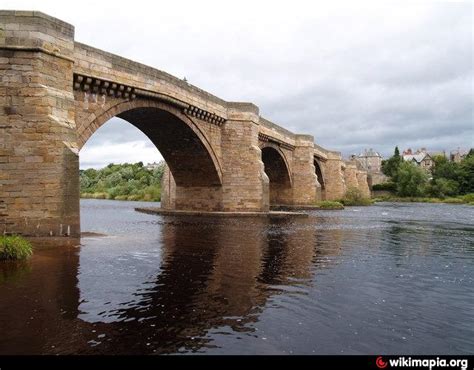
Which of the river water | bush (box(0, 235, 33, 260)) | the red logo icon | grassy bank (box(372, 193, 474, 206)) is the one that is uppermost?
grassy bank (box(372, 193, 474, 206))

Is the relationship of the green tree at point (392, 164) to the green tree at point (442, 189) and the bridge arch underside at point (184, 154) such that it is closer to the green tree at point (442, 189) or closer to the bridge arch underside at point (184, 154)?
the green tree at point (442, 189)

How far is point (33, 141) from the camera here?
14703 millimetres

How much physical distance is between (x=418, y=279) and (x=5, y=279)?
966 cm

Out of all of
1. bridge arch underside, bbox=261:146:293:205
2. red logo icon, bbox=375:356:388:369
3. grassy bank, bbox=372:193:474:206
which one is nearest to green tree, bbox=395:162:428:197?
grassy bank, bbox=372:193:474:206

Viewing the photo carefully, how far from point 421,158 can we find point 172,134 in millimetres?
130892

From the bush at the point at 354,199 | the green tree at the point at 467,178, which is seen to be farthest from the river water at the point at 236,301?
the green tree at the point at 467,178

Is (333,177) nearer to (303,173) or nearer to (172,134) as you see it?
(303,173)

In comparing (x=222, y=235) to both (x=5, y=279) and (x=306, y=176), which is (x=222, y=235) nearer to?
(x=5, y=279)

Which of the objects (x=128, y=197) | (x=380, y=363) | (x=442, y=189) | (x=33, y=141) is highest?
(x=33, y=141)

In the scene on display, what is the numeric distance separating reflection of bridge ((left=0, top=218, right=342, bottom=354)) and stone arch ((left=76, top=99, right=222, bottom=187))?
8467 mm

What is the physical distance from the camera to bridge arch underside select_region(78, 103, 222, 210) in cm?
2640

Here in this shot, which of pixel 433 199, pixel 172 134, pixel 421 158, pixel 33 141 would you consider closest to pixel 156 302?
pixel 33 141

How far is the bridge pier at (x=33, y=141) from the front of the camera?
14438 mm

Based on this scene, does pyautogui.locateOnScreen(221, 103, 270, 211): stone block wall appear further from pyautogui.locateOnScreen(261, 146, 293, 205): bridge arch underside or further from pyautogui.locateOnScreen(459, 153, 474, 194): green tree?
pyautogui.locateOnScreen(459, 153, 474, 194): green tree
